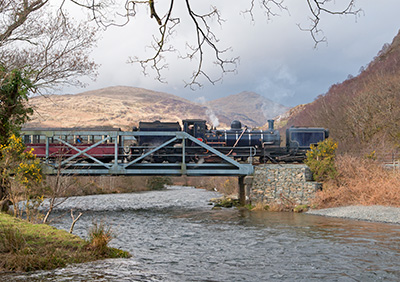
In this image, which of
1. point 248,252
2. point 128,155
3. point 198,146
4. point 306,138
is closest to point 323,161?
point 306,138

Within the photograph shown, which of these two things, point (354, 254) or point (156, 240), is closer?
point (354, 254)

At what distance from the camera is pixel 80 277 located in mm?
7102

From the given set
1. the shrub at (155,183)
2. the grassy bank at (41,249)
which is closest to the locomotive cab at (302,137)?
the grassy bank at (41,249)

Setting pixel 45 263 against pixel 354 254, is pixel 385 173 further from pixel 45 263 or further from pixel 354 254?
pixel 45 263

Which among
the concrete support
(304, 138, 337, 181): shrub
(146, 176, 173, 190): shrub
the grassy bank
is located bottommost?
(146, 176, 173, 190): shrub

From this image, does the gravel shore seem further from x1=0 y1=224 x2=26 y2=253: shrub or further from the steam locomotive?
x1=0 y1=224 x2=26 y2=253: shrub

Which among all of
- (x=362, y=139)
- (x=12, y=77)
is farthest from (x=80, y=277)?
(x=362, y=139)

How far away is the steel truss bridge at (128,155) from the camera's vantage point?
74.1 ft

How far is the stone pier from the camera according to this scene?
73.8 ft

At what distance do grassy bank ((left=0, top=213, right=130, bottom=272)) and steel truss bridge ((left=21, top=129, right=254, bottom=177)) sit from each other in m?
13.1

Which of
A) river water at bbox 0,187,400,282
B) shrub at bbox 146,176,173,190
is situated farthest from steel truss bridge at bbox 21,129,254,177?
shrub at bbox 146,176,173,190

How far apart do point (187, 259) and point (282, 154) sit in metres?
Result: 16.8

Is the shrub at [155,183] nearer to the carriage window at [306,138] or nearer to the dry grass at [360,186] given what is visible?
the carriage window at [306,138]

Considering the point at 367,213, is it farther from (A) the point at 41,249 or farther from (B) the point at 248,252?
(A) the point at 41,249
